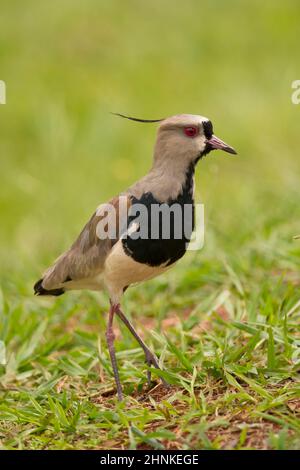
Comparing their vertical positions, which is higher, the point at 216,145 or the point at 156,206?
the point at 216,145

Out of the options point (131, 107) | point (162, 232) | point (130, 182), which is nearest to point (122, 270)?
point (162, 232)

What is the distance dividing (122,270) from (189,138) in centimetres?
67

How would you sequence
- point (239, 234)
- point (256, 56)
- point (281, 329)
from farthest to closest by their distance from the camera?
point (256, 56) < point (239, 234) < point (281, 329)

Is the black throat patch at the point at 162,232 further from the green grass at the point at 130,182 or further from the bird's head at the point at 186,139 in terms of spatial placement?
the green grass at the point at 130,182

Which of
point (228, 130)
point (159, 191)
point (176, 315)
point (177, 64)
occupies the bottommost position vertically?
point (176, 315)

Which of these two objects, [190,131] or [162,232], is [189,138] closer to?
[190,131]

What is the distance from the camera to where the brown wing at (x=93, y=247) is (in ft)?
13.4

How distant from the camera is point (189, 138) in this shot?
13.0ft

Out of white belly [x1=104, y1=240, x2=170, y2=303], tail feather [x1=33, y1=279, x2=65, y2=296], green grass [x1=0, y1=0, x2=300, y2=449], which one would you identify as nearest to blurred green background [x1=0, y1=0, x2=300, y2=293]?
green grass [x1=0, y1=0, x2=300, y2=449]

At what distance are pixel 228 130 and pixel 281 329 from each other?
550cm

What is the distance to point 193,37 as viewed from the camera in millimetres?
12266

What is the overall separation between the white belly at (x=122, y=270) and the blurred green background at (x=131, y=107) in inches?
61.6
